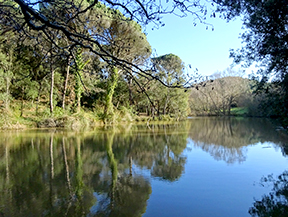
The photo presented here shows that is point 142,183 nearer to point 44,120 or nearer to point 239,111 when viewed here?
point 44,120

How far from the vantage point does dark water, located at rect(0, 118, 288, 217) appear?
3.46m

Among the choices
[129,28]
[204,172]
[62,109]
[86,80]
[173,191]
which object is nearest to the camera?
[173,191]

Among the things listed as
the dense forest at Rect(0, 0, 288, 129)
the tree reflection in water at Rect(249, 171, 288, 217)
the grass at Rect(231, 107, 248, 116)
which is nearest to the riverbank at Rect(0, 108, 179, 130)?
the dense forest at Rect(0, 0, 288, 129)

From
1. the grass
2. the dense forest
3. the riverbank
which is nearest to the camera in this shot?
the dense forest

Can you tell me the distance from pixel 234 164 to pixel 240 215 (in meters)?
3.15

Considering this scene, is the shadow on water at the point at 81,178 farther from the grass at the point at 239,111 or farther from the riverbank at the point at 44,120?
the grass at the point at 239,111

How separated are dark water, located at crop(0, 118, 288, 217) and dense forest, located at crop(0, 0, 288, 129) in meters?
1.28

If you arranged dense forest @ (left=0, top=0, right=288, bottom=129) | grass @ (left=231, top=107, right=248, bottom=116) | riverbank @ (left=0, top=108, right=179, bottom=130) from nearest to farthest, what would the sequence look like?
dense forest @ (left=0, top=0, right=288, bottom=129) < riverbank @ (left=0, top=108, right=179, bottom=130) < grass @ (left=231, top=107, right=248, bottom=116)

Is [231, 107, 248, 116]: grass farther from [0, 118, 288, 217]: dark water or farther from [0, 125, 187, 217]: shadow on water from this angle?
[0, 125, 187, 217]: shadow on water

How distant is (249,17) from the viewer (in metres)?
7.23

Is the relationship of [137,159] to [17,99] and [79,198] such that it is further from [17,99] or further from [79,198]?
[17,99]

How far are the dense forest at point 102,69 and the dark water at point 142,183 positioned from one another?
128cm

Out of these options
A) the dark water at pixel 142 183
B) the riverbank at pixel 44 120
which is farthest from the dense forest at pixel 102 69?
the dark water at pixel 142 183

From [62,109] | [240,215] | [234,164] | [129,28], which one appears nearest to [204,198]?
[240,215]
